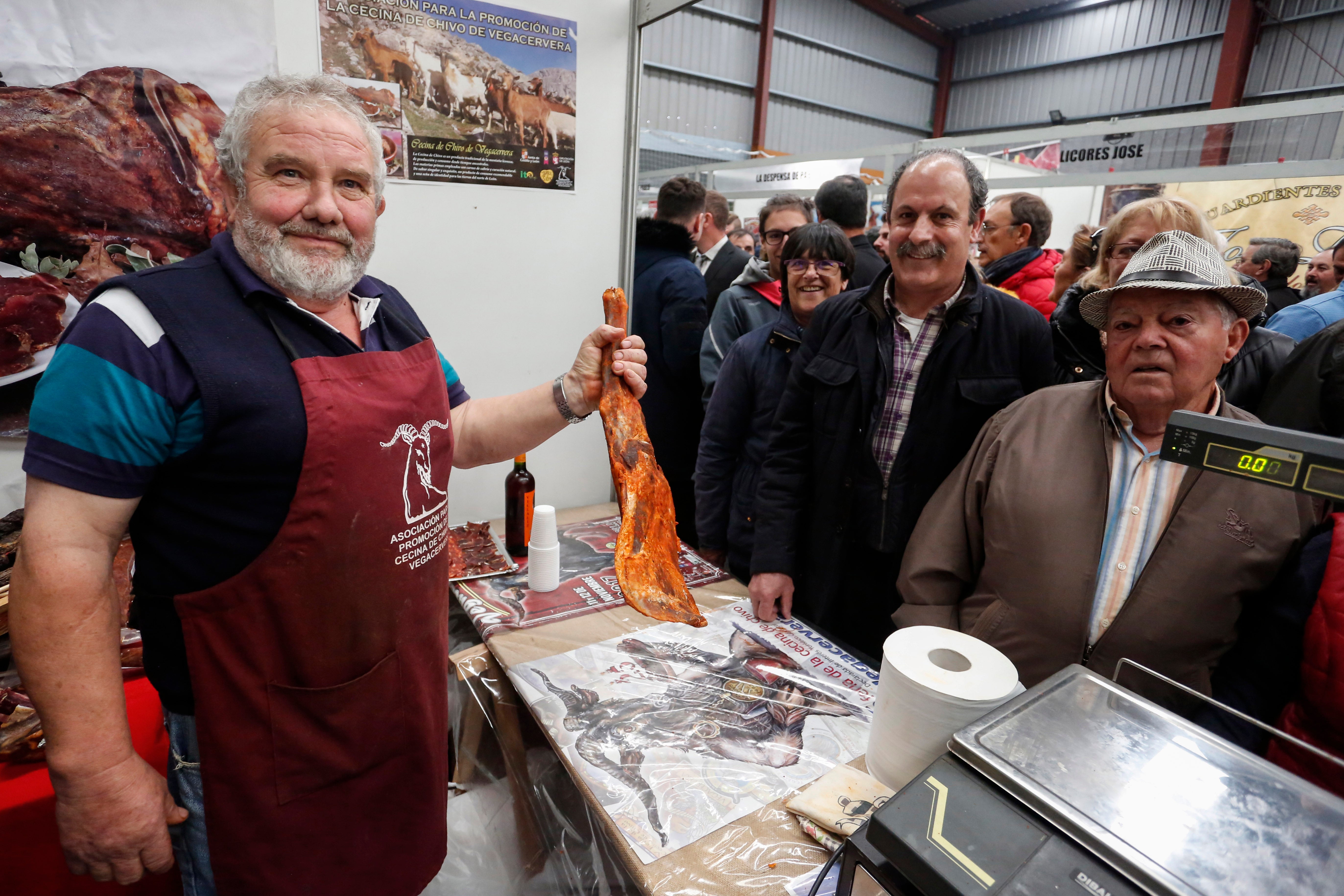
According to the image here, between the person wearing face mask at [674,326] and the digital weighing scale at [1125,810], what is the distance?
5.99 feet

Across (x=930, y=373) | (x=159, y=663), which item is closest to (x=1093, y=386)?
(x=930, y=373)

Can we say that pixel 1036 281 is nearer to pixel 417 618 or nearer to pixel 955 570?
pixel 955 570

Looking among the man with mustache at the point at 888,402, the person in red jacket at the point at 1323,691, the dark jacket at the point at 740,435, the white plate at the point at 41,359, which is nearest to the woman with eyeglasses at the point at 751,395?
the dark jacket at the point at 740,435

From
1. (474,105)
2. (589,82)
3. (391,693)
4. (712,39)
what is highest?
(712,39)

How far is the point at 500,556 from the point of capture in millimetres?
2080

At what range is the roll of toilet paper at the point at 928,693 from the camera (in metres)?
0.93

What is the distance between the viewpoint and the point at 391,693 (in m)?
1.14

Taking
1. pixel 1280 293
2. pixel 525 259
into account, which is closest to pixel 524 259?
pixel 525 259

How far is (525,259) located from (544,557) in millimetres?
Result: 1022

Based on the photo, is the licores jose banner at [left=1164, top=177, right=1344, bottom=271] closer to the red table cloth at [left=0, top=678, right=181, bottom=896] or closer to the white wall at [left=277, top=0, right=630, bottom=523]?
the white wall at [left=277, top=0, right=630, bottom=523]

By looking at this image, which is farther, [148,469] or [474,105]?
[474,105]

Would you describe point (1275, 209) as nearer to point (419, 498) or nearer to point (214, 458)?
point (419, 498)

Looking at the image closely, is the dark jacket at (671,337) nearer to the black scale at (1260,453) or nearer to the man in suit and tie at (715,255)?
the man in suit and tie at (715,255)

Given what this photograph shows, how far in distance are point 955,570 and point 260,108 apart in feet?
5.00
